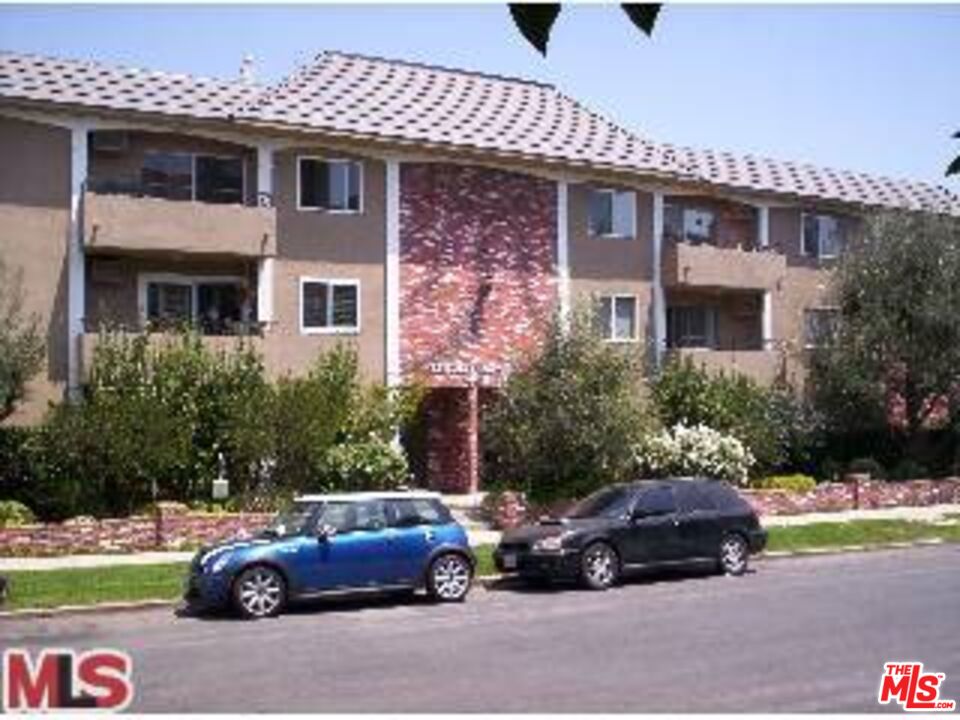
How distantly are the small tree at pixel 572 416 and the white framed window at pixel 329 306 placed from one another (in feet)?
15.5

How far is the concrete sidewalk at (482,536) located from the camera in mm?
20531

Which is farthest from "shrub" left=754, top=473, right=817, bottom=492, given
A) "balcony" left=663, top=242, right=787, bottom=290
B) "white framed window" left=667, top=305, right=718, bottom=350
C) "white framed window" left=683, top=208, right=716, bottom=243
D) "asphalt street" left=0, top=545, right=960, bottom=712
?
"asphalt street" left=0, top=545, right=960, bottom=712

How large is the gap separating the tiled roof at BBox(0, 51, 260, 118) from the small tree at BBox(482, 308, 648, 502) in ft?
27.8

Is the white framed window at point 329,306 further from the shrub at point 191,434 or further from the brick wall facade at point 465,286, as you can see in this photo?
the shrub at point 191,434

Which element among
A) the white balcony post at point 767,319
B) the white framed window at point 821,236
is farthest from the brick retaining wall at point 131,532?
the white framed window at point 821,236

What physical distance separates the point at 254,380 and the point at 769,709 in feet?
57.5

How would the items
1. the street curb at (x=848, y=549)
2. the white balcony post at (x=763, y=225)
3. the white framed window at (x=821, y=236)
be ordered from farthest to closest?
the white framed window at (x=821, y=236), the white balcony post at (x=763, y=225), the street curb at (x=848, y=549)

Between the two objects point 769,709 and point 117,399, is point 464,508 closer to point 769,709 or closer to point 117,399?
point 117,399

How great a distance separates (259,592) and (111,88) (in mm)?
14720

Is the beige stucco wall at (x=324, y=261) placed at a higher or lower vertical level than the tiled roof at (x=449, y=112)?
lower

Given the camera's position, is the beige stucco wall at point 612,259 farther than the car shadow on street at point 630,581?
Yes

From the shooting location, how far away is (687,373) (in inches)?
1275

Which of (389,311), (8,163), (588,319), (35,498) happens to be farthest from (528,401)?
(8,163)

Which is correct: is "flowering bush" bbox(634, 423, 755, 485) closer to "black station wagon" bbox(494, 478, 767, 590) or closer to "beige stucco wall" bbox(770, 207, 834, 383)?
"black station wagon" bbox(494, 478, 767, 590)
